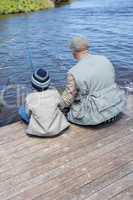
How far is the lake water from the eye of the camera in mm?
11922

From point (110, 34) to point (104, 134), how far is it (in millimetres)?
12792

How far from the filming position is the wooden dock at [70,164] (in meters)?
4.25

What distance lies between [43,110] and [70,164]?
35.2 inches

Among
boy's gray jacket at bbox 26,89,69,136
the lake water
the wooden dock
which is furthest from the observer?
the lake water

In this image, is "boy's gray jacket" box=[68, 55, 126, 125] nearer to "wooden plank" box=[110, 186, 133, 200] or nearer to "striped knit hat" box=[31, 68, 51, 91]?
"striped knit hat" box=[31, 68, 51, 91]

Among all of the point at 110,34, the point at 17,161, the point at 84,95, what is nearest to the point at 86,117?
the point at 84,95

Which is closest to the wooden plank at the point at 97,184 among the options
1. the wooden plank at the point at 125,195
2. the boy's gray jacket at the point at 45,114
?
the wooden plank at the point at 125,195

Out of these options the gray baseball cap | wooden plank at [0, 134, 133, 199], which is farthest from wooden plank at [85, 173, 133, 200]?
the gray baseball cap

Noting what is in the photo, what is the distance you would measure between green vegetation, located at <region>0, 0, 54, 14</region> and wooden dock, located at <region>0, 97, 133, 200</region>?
24596mm

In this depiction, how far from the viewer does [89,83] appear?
5355mm

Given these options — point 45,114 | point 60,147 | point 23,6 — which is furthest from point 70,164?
point 23,6

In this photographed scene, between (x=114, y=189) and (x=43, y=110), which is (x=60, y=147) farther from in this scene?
(x=114, y=189)

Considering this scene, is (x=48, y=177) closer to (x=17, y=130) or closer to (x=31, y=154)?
(x=31, y=154)

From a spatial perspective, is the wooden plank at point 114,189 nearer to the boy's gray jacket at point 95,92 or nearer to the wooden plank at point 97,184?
the wooden plank at point 97,184
